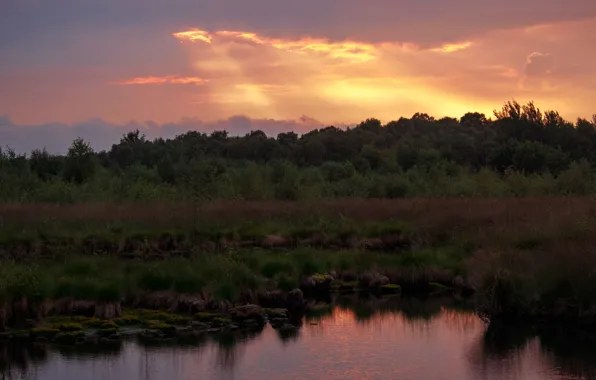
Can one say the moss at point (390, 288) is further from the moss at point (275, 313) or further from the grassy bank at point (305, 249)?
the moss at point (275, 313)

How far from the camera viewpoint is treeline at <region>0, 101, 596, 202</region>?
42.7 m

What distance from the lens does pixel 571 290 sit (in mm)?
17812

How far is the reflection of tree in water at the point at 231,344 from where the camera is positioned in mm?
15539

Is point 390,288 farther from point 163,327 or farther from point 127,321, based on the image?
point 127,321

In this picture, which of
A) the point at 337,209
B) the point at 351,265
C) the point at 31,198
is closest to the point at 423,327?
the point at 351,265

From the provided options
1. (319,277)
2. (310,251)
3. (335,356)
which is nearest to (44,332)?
(335,356)

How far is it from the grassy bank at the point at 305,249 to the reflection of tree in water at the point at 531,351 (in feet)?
2.63

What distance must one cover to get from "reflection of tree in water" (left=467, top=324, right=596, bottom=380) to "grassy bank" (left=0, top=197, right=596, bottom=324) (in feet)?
2.63

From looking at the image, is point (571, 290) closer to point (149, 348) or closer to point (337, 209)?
point (149, 348)

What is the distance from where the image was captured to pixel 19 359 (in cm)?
1540

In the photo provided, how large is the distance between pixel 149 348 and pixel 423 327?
6794 millimetres

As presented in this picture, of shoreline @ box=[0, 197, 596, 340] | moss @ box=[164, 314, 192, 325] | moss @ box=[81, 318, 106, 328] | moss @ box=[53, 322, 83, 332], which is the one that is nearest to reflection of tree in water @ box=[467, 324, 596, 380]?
shoreline @ box=[0, 197, 596, 340]

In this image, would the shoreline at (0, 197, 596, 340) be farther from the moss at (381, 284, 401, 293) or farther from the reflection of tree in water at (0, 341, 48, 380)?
the reflection of tree in water at (0, 341, 48, 380)

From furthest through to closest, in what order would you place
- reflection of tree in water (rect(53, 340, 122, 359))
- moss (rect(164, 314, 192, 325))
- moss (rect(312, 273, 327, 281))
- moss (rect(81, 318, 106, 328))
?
1. moss (rect(312, 273, 327, 281))
2. moss (rect(164, 314, 192, 325))
3. moss (rect(81, 318, 106, 328))
4. reflection of tree in water (rect(53, 340, 122, 359))
